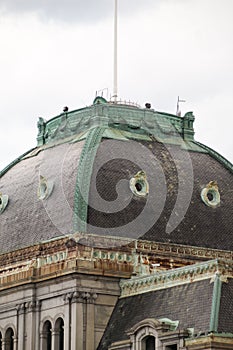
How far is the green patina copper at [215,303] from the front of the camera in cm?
8612

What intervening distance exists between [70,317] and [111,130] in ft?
51.3

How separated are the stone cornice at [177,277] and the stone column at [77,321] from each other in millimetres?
3185

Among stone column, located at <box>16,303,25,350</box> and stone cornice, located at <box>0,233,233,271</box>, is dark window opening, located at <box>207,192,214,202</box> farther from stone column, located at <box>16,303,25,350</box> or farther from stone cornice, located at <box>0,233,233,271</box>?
stone column, located at <box>16,303,25,350</box>

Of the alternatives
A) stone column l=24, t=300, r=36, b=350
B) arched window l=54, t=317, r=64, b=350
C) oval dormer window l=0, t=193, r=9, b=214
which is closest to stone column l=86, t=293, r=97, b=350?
arched window l=54, t=317, r=64, b=350

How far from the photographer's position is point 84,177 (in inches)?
3976

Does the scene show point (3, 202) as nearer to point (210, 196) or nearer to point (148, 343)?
point (210, 196)

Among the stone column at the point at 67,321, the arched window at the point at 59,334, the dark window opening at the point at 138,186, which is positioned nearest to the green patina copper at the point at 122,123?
the dark window opening at the point at 138,186

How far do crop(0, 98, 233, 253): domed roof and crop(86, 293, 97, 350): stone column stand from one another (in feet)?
13.9

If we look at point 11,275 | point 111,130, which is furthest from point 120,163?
point 11,275

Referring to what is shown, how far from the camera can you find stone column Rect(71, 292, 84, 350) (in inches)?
3772

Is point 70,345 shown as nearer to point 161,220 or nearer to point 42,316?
point 42,316

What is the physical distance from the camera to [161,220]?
102188 millimetres

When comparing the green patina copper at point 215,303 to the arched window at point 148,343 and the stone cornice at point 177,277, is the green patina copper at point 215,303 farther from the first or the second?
the arched window at point 148,343

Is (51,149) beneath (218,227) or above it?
above
